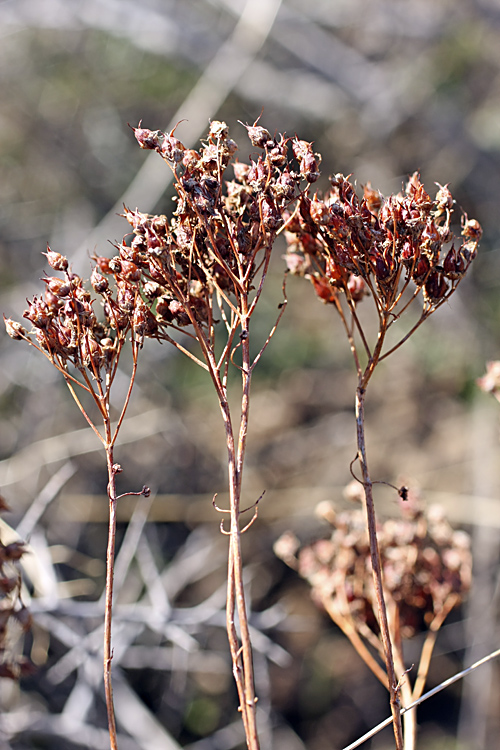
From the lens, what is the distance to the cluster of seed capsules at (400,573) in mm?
2045

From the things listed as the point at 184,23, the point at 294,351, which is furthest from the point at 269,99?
the point at 294,351

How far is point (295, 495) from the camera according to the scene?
5.25 m

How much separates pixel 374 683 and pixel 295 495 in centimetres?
161

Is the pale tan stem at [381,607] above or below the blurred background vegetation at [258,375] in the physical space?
below

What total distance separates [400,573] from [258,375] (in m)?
3.89

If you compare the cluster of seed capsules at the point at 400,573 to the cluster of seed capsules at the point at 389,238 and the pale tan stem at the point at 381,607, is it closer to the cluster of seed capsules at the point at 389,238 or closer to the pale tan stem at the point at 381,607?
the pale tan stem at the point at 381,607

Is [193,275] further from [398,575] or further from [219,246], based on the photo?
[398,575]

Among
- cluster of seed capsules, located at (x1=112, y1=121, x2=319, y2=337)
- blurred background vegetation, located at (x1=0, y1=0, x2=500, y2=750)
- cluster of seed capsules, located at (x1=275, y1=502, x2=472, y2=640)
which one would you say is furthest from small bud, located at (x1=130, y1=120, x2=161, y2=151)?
blurred background vegetation, located at (x1=0, y1=0, x2=500, y2=750)

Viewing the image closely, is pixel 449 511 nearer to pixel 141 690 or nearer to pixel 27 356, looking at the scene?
pixel 141 690

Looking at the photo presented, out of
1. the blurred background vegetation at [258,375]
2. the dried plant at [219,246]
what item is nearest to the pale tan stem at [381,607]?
the dried plant at [219,246]

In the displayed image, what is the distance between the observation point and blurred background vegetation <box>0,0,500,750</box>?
4.57 m

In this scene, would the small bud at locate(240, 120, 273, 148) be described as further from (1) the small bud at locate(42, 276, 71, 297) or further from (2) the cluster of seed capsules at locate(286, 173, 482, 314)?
(1) the small bud at locate(42, 276, 71, 297)

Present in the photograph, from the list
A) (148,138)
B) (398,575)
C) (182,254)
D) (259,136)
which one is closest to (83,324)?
(182,254)

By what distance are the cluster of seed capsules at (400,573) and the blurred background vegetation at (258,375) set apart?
1.72 metres
